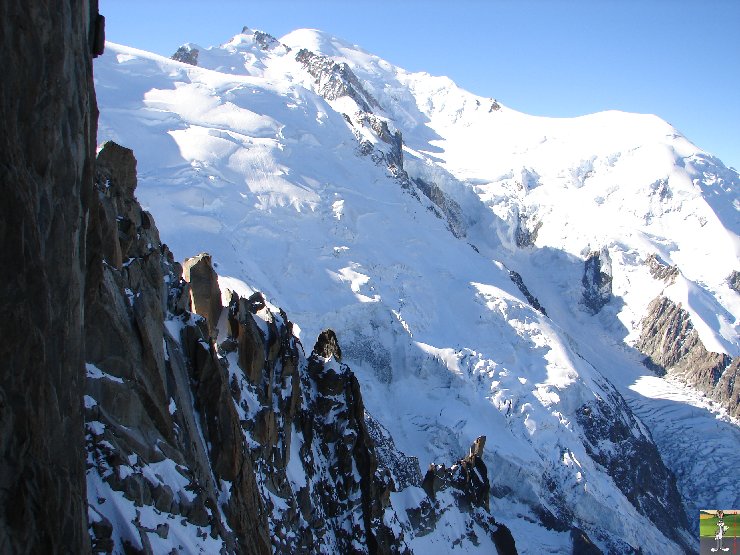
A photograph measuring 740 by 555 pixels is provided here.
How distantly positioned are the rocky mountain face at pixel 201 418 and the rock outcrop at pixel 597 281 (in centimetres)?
15796

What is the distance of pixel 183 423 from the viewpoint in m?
18.8

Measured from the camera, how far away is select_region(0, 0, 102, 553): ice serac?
723 cm

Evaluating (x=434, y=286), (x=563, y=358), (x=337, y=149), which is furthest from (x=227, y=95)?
(x=563, y=358)

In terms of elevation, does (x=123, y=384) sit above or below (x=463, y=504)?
above

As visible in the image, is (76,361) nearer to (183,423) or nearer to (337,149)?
(183,423)

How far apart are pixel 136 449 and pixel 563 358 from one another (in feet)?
346

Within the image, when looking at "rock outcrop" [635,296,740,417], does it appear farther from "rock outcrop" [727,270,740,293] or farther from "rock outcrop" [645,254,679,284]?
"rock outcrop" [727,270,740,293]

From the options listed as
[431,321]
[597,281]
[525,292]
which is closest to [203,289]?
[431,321]

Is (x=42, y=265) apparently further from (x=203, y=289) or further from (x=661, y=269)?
(x=661, y=269)

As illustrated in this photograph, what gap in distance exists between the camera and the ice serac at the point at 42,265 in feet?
23.7

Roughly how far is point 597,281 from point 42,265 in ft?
622

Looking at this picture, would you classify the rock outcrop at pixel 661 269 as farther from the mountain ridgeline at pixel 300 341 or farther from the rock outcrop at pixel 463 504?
the rock outcrop at pixel 463 504

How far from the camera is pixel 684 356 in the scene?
538ft

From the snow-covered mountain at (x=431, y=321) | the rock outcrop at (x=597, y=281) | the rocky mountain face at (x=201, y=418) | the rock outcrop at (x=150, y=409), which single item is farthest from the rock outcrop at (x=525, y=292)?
the rock outcrop at (x=150, y=409)
